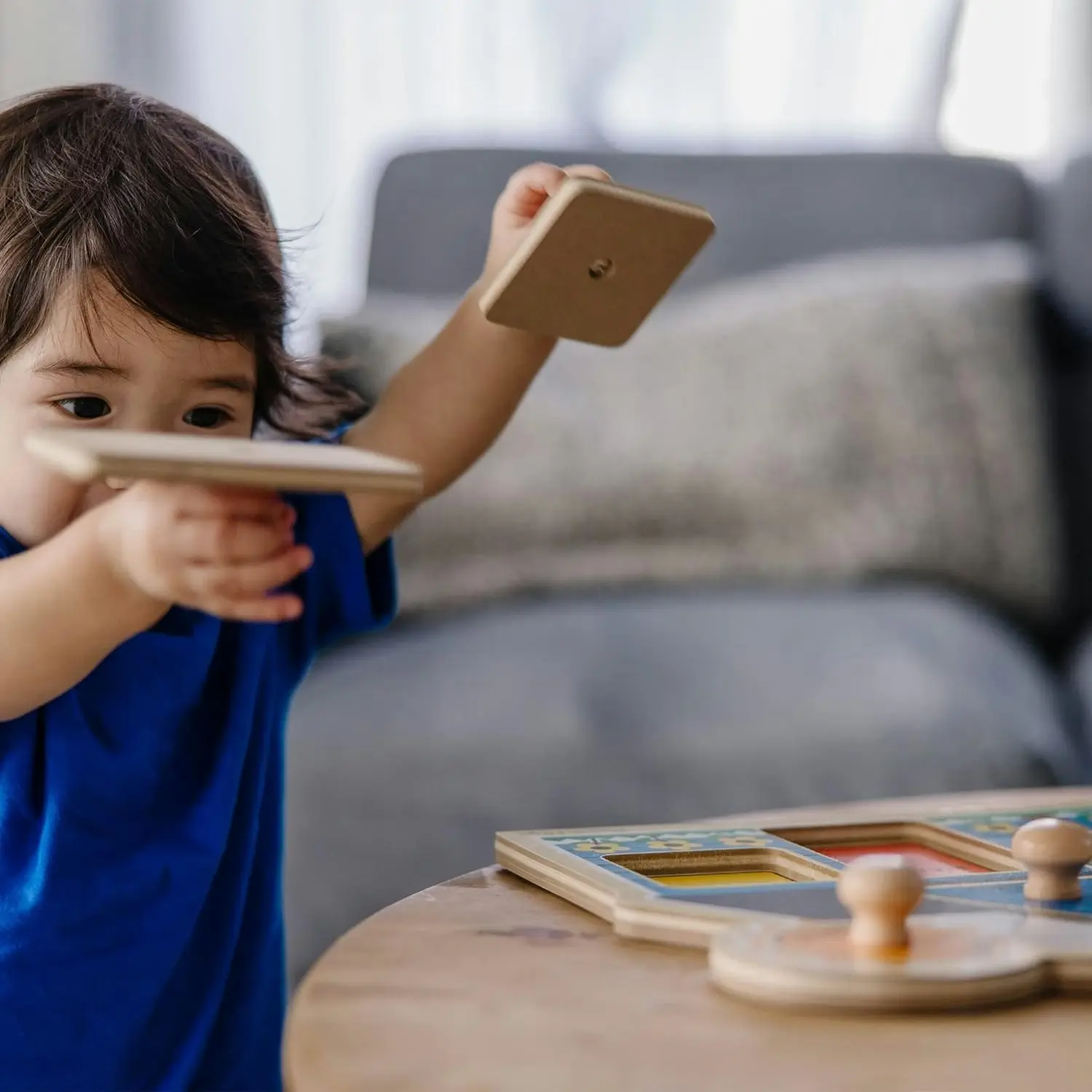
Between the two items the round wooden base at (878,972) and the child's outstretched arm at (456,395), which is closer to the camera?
the round wooden base at (878,972)

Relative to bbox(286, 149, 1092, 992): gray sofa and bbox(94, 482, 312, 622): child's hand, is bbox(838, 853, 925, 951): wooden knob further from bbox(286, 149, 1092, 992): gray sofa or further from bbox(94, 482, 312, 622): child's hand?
bbox(286, 149, 1092, 992): gray sofa

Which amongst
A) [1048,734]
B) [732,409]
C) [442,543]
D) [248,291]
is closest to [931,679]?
[1048,734]

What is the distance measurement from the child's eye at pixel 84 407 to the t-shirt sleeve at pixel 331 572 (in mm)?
172

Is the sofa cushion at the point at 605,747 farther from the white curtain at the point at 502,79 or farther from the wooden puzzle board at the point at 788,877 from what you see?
the white curtain at the point at 502,79

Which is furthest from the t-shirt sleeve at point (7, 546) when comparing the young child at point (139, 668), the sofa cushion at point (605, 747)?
the sofa cushion at point (605, 747)

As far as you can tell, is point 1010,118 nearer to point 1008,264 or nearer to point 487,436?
point 1008,264

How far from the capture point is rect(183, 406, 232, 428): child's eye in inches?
32.2

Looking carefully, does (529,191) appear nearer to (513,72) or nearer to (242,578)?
(242,578)

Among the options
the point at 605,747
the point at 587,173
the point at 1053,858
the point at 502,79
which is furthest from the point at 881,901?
the point at 502,79

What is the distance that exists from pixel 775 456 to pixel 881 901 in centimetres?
125

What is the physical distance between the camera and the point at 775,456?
1705 millimetres

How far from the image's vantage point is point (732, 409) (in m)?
1.71

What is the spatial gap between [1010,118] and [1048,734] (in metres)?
Result: 1.33

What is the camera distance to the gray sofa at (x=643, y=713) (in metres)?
1.33
